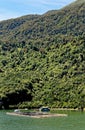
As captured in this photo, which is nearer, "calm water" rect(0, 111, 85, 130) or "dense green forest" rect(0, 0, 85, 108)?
"calm water" rect(0, 111, 85, 130)

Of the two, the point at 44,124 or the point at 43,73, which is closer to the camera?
the point at 44,124

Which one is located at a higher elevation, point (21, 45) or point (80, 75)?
point (21, 45)

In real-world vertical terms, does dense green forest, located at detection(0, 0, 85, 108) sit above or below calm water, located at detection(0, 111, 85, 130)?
above

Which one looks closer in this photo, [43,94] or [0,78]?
[43,94]

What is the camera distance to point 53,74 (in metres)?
135

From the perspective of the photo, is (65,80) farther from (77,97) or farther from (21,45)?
(21,45)

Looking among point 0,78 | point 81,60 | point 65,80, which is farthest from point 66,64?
point 0,78

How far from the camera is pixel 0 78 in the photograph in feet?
448

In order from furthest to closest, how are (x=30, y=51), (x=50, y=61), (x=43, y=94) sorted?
(x=30, y=51) < (x=50, y=61) < (x=43, y=94)

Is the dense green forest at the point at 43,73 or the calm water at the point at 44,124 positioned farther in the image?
the dense green forest at the point at 43,73

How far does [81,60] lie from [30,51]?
30.6 metres

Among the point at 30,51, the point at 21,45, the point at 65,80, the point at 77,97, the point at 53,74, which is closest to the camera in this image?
the point at 77,97

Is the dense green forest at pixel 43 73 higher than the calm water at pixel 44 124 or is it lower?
higher

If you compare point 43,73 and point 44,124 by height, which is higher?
point 43,73
